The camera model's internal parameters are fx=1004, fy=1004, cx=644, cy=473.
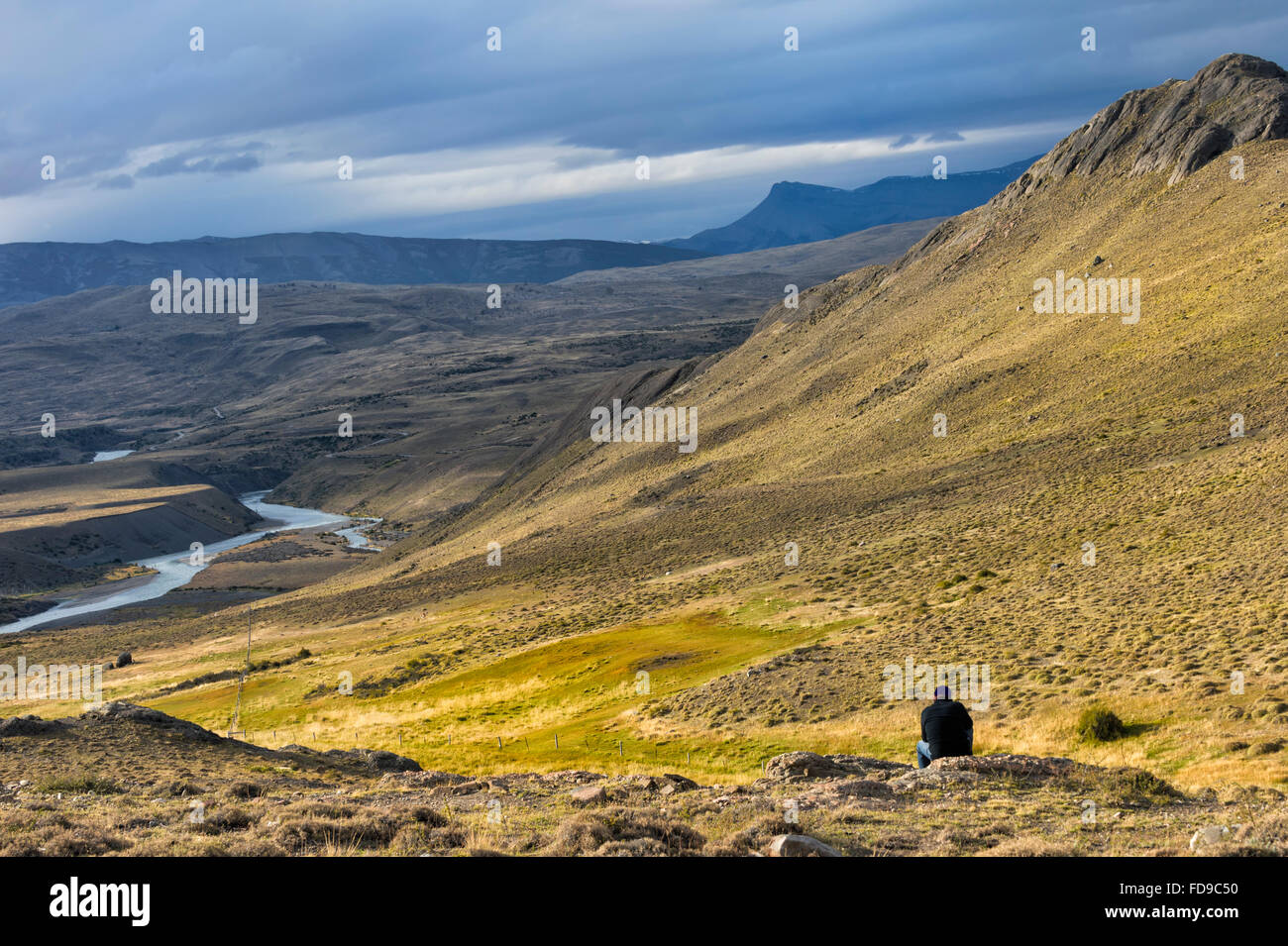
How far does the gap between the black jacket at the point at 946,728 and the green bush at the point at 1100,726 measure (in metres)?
5.56

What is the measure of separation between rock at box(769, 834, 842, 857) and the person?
715 cm

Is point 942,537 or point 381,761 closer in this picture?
point 381,761

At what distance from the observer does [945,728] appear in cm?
1892

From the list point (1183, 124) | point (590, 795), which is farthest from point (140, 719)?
point (1183, 124)

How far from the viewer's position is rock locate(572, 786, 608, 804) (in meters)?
18.1

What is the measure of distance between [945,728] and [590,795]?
6.77m

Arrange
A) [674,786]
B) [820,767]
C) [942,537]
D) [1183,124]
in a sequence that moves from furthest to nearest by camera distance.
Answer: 1. [1183,124]
2. [942,537]
3. [820,767]
4. [674,786]

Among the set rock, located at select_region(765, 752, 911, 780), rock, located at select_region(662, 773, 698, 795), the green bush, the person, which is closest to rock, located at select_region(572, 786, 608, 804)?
rock, located at select_region(662, 773, 698, 795)

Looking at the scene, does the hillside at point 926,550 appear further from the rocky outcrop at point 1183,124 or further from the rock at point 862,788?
the rock at point 862,788

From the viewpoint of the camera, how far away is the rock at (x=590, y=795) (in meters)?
18.1

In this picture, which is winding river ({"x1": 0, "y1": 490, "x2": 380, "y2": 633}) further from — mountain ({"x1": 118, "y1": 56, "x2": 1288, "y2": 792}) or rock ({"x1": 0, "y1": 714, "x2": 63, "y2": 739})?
rock ({"x1": 0, "y1": 714, "x2": 63, "y2": 739})

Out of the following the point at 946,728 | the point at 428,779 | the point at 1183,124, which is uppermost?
the point at 1183,124

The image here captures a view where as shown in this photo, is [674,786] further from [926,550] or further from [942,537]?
[942,537]
